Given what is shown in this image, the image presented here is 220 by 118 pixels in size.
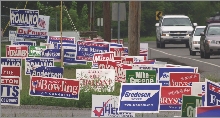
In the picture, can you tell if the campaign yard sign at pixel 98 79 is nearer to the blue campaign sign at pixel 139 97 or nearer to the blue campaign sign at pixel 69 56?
the blue campaign sign at pixel 139 97

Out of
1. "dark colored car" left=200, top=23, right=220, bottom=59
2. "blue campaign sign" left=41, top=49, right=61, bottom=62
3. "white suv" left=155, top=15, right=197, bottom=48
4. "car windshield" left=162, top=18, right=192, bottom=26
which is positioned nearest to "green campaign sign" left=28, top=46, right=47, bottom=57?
"blue campaign sign" left=41, top=49, right=61, bottom=62

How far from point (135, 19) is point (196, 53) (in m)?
15.9

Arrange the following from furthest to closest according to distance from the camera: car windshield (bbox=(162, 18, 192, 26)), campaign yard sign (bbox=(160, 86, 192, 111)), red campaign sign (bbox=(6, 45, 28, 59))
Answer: car windshield (bbox=(162, 18, 192, 26)) → red campaign sign (bbox=(6, 45, 28, 59)) → campaign yard sign (bbox=(160, 86, 192, 111))

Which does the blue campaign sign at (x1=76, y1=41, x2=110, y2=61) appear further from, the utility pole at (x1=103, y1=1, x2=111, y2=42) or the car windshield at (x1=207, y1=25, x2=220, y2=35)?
the utility pole at (x1=103, y1=1, x2=111, y2=42)

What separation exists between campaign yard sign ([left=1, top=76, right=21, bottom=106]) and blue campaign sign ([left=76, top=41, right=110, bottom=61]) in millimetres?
12641

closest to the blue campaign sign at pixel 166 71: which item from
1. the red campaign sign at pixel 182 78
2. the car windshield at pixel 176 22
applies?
the red campaign sign at pixel 182 78

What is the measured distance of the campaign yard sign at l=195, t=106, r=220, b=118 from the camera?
10.4 m

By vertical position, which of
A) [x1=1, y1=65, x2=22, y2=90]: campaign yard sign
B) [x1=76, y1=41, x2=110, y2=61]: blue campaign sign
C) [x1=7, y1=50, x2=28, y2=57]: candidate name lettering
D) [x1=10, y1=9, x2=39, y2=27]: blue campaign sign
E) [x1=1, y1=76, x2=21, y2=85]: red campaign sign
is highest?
[x1=10, y1=9, x2=39, y2=27]: blue campaign sign

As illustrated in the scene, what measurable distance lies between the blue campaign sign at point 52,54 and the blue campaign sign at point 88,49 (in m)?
0.65

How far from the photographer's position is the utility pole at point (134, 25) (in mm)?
28497

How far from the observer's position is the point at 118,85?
64.1 ft

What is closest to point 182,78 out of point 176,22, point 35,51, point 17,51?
point 35,51

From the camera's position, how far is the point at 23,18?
28.5 meters

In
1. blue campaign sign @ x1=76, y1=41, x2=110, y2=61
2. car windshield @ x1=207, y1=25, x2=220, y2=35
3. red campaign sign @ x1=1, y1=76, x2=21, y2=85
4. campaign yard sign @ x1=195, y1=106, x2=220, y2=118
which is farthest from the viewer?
car windshield @ x1=207, y1=25, x2=220, y2=35
